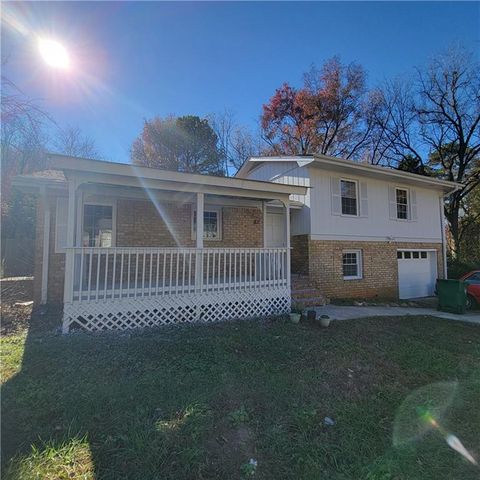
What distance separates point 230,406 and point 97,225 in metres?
7.17

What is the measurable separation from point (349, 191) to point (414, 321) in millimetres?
5379

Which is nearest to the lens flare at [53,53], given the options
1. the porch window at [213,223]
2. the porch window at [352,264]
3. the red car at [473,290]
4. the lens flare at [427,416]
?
the porch window at [213,223]

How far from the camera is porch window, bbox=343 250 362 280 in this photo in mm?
11367

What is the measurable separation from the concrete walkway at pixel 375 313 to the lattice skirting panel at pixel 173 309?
4.63 feet

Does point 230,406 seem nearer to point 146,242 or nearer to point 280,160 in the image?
point 146,242

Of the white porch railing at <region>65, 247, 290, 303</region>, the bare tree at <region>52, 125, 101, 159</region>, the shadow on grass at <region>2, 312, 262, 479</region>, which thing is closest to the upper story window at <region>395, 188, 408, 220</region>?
the white porch railing at <region>65, 247, 290, 303</region>

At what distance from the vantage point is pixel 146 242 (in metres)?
9.24

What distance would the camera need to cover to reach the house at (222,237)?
6.29 m

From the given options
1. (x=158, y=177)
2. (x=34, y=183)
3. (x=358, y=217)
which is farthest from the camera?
(x=358, y=217)

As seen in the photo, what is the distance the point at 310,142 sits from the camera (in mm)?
21359

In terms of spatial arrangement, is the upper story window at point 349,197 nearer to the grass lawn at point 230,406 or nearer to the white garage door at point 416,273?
the white garage door at point 416,273

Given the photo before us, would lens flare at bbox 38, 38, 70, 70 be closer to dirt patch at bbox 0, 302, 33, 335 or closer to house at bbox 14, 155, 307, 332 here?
house at bbox 14, 155, 307, 332

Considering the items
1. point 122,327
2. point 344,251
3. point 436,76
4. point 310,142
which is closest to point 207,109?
point 310,142

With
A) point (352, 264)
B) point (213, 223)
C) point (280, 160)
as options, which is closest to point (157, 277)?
point (213, 223)
